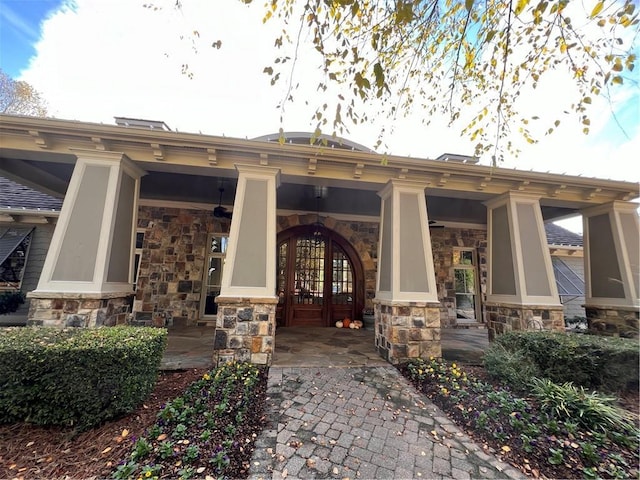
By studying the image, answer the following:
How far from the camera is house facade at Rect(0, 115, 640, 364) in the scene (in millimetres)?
3404

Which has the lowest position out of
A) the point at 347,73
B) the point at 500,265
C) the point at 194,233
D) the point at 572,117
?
the point at 500,265

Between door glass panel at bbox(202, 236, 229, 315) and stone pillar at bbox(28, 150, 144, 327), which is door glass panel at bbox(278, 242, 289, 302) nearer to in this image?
door glass panel at bbox(202, 236, 229, 315)

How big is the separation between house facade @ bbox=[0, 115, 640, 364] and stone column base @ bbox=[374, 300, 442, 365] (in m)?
0.02

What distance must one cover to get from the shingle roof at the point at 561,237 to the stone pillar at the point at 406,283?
20.5 feet

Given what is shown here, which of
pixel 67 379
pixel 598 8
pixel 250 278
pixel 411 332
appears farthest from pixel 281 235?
pixel 598 8

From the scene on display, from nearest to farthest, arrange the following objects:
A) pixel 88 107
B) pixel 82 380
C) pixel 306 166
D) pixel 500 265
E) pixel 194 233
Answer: pixel 82 380 → pixel 306 166 → pixel 500 265 → pixel 88 107 → pixel 194 233

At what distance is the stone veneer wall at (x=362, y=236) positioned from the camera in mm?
6223

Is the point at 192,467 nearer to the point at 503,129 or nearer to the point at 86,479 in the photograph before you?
the point at 86,479

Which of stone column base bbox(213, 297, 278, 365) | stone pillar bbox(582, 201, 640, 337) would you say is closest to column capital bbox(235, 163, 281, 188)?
stone column base bbox(213, 297, 278, 365)

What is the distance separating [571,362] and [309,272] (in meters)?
4.60

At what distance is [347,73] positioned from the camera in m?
2.46

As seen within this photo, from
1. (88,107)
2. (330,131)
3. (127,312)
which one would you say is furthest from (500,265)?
(88,107)

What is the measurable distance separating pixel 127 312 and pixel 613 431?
18.6ft

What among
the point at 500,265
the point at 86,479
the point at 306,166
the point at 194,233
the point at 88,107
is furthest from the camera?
the point at 194,233
